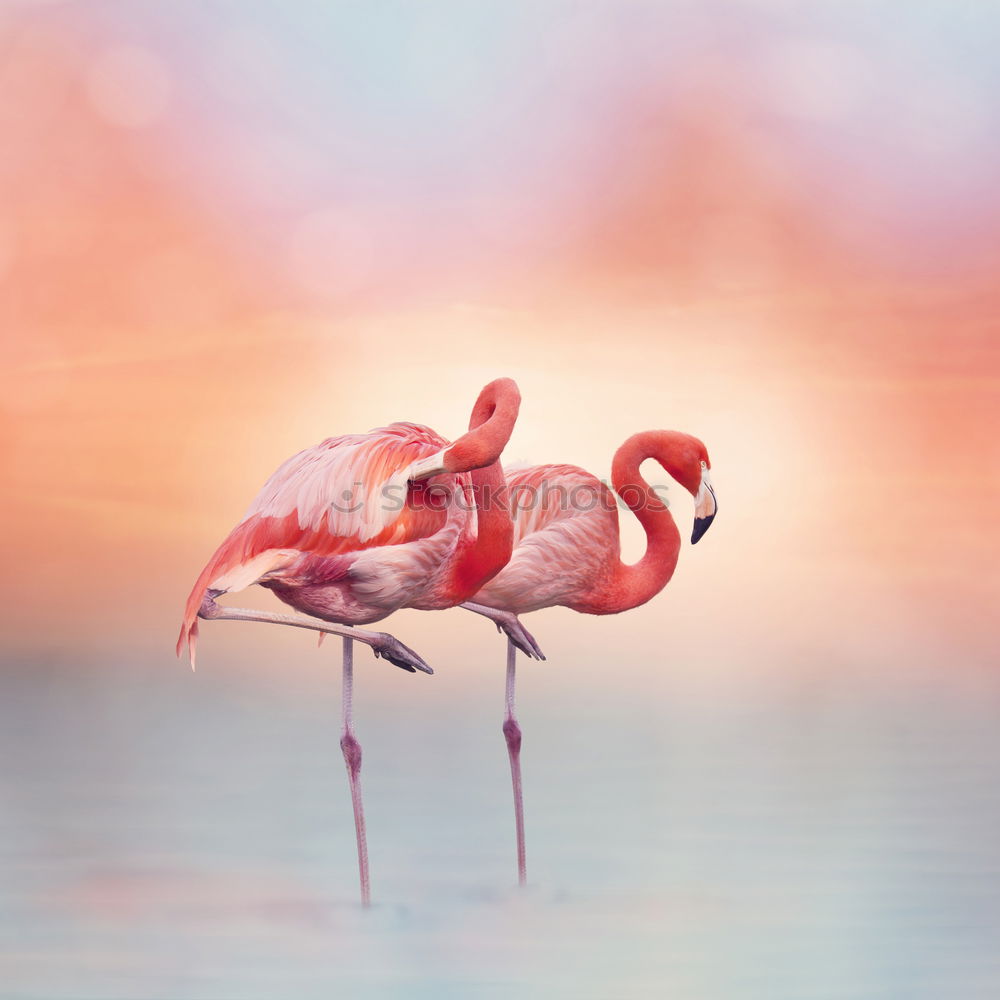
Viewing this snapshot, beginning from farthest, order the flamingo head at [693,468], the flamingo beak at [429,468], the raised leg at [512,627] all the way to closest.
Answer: the flamingo head at [693,468] → the raised leg at [512,627] → the flamingo beak at [429,468]

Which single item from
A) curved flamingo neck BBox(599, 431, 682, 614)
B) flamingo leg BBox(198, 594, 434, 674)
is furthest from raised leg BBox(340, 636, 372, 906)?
curved flamingo neck BBox(599, 431, 682, 614)

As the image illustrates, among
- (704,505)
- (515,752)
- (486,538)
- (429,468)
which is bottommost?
(515,752)

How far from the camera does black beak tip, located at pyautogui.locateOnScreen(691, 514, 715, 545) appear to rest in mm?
7198

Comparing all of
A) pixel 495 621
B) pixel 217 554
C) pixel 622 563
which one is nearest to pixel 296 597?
pixel 217 554

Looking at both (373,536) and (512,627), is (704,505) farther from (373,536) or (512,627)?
(373,536)

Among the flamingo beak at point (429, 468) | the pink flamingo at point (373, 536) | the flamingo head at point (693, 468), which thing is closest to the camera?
the flamingo beak at point (429, 468)

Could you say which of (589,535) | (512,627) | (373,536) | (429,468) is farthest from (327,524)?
(589,535)

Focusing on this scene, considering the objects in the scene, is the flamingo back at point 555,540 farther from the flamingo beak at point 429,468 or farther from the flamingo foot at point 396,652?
the flamingo beak at point 429,468

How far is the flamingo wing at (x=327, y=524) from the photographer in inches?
253

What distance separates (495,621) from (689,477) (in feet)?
3.19

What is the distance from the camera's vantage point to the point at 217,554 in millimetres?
6539

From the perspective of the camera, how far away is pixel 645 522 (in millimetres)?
7254

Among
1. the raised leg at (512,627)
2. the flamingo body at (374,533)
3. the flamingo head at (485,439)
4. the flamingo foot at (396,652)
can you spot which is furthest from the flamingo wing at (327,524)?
the raised leg at (512,627)

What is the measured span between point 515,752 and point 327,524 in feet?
4.97
